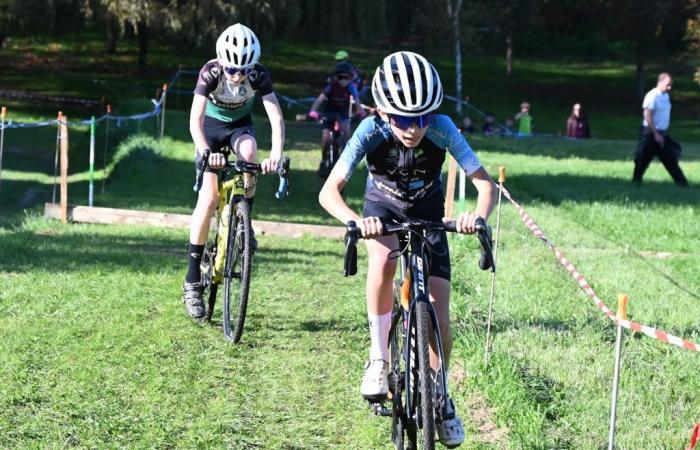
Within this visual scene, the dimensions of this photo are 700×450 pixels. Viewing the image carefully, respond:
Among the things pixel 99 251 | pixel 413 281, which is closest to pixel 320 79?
pixel 99 251

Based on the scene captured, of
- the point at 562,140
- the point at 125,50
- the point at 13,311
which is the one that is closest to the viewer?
the point at 13,311

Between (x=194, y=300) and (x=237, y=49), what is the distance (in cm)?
195

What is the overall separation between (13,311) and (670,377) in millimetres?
4932

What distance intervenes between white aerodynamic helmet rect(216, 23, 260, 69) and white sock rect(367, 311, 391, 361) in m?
2.87

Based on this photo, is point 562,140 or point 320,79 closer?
point 562,140

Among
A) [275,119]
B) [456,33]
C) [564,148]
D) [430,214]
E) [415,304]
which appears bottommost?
[564,148]

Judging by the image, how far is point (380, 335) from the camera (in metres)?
5.84

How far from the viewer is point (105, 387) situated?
22.2 feet

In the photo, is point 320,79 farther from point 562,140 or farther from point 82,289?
point 82,289

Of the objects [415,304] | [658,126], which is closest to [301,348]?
[415,304]

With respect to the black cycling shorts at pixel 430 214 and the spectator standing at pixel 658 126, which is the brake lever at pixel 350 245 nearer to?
the black cycling shorts at pixel 430 214

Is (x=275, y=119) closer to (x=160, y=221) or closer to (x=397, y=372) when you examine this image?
(x=397, y=372)

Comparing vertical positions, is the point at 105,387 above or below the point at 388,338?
below

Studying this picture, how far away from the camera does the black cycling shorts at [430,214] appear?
559 cm
